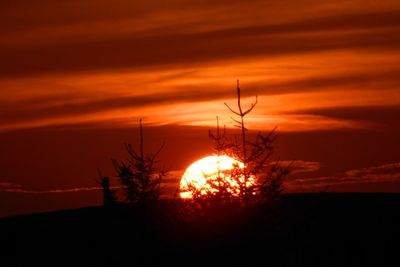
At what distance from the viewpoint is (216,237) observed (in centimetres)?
2325

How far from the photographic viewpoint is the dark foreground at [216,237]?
76.0 ft

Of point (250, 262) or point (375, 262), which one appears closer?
point (250, 262)

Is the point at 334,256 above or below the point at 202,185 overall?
below

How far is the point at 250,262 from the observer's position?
22953 mm

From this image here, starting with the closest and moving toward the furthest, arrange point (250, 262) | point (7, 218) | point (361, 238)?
1. point (250, 262)
2. point (361, 238)
3. point (7, 218)

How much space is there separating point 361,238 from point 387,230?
5.04 feet

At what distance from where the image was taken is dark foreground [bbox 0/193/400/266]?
76.0ft

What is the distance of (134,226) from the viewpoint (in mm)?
24797

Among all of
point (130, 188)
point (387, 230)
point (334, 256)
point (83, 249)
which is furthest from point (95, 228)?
point (387, 230)

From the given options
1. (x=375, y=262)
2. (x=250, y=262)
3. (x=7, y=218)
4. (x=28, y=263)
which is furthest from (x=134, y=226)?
(x=7, y=218)

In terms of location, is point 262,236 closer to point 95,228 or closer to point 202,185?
point 202,185

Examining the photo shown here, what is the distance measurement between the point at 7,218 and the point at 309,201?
1440cm

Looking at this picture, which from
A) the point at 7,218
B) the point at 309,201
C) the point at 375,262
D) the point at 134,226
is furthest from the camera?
the point at 7,218

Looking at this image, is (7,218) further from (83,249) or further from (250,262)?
(250,262)
